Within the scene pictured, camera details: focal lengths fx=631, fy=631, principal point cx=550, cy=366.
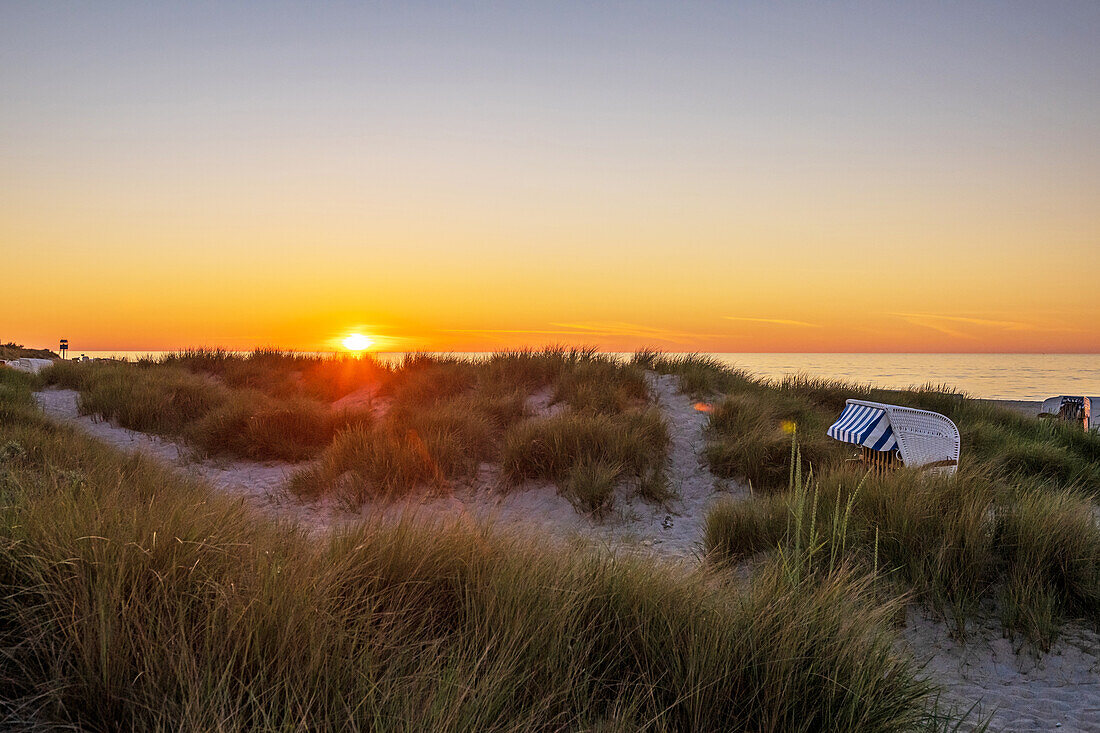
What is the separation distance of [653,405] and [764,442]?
2.32 metres

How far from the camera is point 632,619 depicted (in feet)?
8.97

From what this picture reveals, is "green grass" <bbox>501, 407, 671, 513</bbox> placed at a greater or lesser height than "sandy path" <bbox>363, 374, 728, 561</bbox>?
greater

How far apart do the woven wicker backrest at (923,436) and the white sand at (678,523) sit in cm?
186

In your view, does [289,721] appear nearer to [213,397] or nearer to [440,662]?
[440,662]

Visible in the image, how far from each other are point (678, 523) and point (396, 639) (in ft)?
16.4

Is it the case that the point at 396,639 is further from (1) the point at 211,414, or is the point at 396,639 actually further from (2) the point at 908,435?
(1) the point at 211,414

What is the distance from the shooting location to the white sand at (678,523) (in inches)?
142

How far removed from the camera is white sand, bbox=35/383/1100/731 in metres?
3.61

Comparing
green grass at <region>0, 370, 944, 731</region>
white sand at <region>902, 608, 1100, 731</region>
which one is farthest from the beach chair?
green grass at <region>0, 370, 944, 731</region>

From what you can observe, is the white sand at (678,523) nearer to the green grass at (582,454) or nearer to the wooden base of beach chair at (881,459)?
the green grass at (582,454)

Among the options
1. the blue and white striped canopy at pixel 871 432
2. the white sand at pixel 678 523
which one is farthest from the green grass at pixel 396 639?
the blue and white striped canopy at pixel 871 432

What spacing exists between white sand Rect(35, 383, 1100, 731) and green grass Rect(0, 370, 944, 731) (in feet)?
1.96

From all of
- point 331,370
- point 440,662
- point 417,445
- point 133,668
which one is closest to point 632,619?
point 440,662

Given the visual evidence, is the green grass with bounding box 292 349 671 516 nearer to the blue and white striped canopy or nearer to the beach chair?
the blue and white striped canopy
